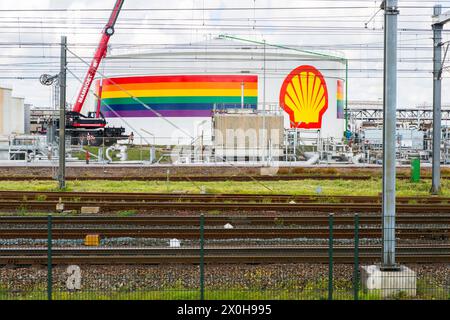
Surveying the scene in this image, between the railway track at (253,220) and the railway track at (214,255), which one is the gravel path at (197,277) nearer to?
the railway track at (214,255)

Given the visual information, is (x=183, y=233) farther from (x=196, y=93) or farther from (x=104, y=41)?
(x=196, y=93)

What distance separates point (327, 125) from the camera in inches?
2297

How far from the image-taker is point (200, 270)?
412 inches

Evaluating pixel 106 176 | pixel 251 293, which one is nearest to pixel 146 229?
pixel 251 293

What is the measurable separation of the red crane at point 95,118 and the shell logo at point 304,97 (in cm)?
1497

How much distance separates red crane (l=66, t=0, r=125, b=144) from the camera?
47344 millimetres

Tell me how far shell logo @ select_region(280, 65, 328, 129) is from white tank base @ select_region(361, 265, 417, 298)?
141 ft

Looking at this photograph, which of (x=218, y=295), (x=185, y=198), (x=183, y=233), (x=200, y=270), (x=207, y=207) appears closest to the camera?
(x=218, y=295)

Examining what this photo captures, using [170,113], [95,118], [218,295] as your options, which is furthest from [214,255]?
[170,113]

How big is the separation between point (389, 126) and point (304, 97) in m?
44.8

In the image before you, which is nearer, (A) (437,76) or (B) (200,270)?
(B) (200,270)

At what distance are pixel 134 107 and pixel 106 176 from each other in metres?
26.3

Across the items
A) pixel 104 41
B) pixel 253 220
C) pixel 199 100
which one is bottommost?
pixel 253 220

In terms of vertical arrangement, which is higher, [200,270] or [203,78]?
[203,78]
